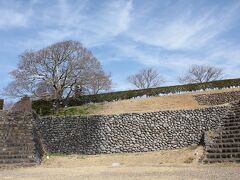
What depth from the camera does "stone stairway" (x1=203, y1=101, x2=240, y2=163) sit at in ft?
49.2

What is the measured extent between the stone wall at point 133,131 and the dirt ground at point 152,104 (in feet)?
12.0

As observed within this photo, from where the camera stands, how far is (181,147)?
20031 mm

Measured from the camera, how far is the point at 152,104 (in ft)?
88.2

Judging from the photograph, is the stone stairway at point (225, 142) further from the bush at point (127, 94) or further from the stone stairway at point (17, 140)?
the bush at point (127, 94)

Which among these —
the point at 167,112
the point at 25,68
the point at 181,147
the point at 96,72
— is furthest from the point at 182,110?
the point at 25,68

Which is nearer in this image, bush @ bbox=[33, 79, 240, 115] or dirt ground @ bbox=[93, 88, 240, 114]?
dirt ground @ bbox=[93, 88, 240, 114]

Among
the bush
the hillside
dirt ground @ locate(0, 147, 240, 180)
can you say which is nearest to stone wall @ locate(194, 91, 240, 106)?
the hillside

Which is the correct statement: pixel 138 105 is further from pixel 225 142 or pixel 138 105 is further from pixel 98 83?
pixel 225 142

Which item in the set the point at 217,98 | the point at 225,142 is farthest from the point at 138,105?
the point at 225,142

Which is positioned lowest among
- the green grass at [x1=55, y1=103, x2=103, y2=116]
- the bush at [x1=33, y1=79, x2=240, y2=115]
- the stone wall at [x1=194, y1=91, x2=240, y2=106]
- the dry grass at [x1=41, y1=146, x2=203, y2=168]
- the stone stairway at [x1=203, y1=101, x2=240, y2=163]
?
the dry grass at [x1=41, y1=146, x2=203, y2=168]

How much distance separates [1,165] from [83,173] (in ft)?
16.3

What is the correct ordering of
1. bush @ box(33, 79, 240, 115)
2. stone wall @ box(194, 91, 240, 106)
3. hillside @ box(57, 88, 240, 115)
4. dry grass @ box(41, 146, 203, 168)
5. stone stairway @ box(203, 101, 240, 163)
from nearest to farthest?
stone stairway @ box(203, 101, 240, 163), dry grass @ box(41, 146, 203, 168), hillside @ box(57, 88, 240, 115), stone wall @ box(194, 91, 240, 106), bush @ box(33, 79, 240, 115)

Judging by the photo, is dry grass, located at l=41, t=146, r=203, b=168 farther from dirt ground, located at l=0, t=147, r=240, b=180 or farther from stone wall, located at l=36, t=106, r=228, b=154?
stone wall, located at l=36, t=106, r=228, b=154

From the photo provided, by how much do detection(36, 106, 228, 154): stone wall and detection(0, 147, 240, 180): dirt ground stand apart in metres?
1.00
